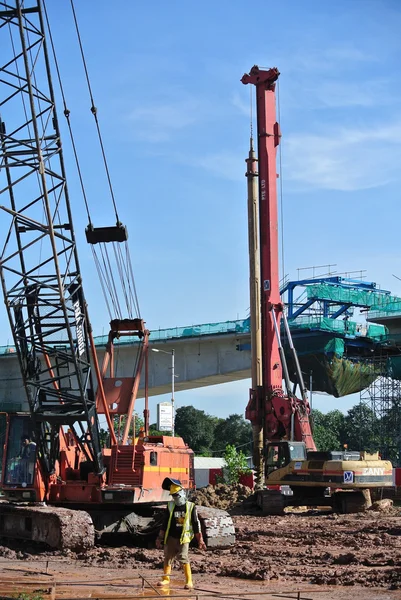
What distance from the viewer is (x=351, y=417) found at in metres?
107

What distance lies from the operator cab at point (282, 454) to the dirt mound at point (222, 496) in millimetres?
2204

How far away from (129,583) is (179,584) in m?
0.80

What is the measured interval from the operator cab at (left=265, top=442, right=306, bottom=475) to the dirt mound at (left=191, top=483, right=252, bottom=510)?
7.23ft

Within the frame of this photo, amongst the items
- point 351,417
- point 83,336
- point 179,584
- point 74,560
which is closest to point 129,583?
point 179,584

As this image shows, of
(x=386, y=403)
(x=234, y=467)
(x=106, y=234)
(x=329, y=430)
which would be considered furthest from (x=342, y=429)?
(x=106, y=234)

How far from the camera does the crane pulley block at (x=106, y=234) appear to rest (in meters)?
23.7

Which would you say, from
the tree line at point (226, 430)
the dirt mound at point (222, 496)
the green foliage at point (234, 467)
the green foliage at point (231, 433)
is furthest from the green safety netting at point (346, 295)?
the green foliage at point (231, 433)

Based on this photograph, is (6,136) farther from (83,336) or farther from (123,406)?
(123,406)

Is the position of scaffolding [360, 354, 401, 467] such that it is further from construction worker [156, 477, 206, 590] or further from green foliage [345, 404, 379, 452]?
construction worker [156, 477, 206, 590]

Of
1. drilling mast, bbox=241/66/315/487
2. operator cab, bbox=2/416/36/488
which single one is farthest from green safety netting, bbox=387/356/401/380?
operator cab, bbox=2/416/36/488

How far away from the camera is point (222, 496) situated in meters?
34.1

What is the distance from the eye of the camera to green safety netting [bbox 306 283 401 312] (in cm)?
6097

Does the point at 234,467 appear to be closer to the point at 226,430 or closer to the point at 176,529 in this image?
the point at 176,529

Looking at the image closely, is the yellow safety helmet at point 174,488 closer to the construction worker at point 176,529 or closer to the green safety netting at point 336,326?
the construction worker at point 176,529
